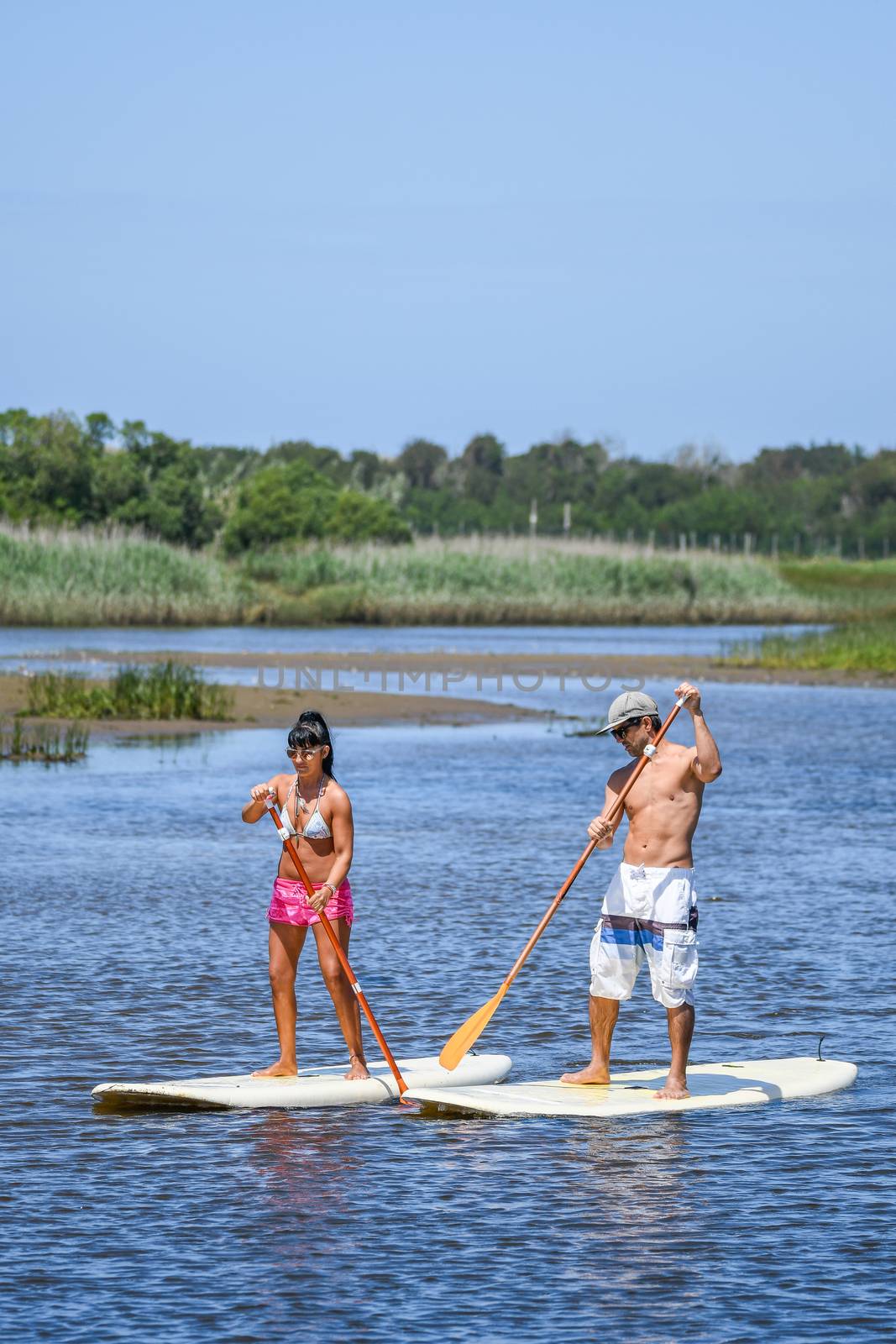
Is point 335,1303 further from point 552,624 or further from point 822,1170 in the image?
point 552,624

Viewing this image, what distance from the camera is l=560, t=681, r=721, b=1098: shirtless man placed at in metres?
8.93

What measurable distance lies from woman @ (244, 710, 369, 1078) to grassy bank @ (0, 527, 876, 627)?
165 ft

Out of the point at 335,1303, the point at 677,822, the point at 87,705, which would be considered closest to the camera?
the point at 335,1303

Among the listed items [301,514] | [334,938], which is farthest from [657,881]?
[301,514]

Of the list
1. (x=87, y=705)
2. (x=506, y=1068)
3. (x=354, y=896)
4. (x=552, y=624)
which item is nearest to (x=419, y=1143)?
(x=506, y=1068)

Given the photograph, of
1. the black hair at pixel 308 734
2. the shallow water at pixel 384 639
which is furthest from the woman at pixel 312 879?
the shallow water at pixel 384 639

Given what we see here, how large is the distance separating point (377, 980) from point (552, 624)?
60.4 metres

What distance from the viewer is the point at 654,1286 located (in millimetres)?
6848

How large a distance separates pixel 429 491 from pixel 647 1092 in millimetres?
152115

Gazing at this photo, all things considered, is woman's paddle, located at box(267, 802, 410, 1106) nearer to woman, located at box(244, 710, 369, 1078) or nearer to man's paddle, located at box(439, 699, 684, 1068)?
woman, located at box(244, 710, 369, 1078)

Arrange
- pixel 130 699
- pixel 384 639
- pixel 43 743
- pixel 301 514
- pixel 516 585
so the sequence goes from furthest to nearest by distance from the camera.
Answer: pixel 301 514, pixel 516 585, pixel 384 639, pixel 130 699, pixel 43 743

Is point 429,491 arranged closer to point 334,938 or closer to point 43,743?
point 43,743

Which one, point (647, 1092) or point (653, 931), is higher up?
point (653, 931)

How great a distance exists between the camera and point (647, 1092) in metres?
9.27
